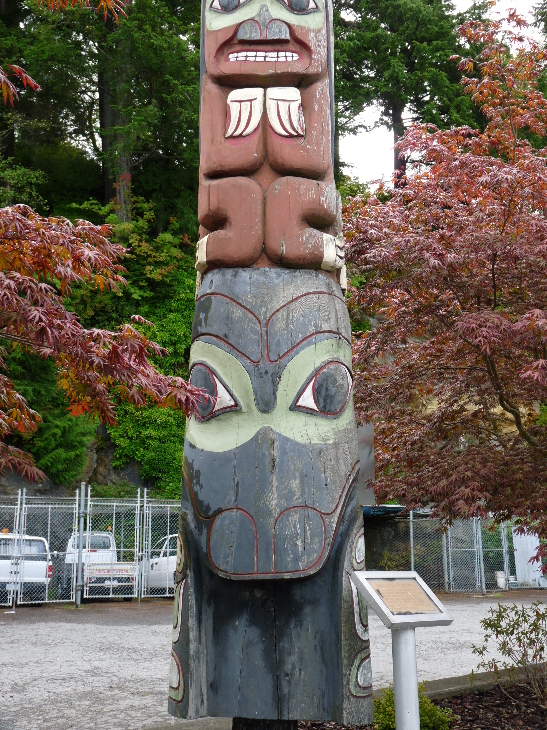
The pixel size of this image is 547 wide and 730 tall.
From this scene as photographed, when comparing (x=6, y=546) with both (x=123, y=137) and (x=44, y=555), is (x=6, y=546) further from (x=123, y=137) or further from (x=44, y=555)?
(x=123, y=137)

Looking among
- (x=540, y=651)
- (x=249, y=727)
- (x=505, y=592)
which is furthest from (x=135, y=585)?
(x=249, y=727)

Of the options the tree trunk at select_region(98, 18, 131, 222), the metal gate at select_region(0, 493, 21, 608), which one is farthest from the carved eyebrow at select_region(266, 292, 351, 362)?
the tree trunk at select_region(98, 18, 131, 222)

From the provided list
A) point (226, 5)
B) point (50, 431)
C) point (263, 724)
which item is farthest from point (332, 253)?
point (50, 431)

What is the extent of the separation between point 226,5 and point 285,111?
100 centimetres

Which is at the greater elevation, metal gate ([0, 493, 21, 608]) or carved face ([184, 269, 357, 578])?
carved face ([184, 269, 357, 578])

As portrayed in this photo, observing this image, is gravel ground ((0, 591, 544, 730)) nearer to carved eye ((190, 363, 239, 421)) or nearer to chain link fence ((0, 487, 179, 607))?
chain link fence ((0, 487, 179, 607))

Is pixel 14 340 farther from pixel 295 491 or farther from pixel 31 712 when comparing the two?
pixel 31 712

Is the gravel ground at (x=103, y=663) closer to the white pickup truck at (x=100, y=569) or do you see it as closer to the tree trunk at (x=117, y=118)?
the white pickup truck at (x=100, y=569)

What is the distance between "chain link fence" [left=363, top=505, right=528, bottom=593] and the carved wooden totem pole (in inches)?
575

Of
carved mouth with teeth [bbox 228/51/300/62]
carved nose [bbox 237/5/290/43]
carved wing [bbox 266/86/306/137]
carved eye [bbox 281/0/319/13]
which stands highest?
carved eye [bbox 281/0/319/13]

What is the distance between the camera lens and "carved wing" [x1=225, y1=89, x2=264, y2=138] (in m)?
4.83

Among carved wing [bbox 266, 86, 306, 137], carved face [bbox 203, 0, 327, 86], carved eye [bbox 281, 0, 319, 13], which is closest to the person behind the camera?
carved wing [bbox 266, 86, 306, 137]

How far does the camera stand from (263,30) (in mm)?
5000

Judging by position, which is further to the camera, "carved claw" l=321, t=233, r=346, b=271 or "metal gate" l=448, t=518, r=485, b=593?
"metal gate" l=448, t=518, r=485, b=593
